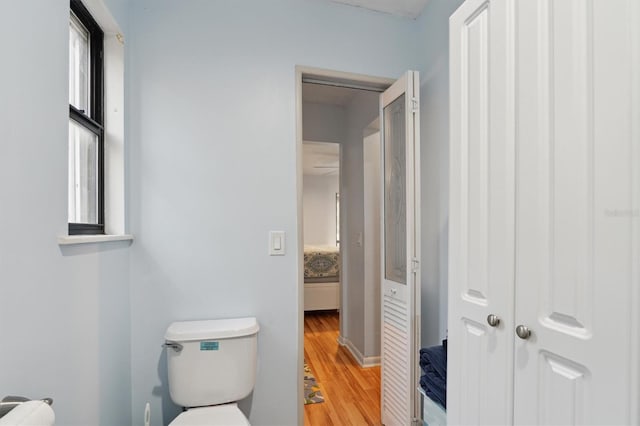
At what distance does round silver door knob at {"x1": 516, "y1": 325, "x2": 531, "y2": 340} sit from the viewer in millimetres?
753

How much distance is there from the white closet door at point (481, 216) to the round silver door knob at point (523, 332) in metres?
0.04

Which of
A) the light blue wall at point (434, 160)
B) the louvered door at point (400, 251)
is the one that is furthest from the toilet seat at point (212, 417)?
the light blue wall at point (434, 160)

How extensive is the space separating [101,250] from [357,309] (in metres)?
2.42

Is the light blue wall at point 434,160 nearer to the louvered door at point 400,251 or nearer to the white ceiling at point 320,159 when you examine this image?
the louvered door at point 400,251

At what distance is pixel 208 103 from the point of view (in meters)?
1.73

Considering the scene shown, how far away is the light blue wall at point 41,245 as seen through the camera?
78 cm

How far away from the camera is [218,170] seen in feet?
5.70

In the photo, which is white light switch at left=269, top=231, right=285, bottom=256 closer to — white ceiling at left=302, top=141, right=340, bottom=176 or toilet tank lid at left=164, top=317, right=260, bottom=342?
toilet tank lid at left=164, top=317, right=260, bottom=342

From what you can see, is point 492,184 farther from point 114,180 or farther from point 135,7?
point 135,7

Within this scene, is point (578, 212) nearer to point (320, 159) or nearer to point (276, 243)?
point (276, 243)

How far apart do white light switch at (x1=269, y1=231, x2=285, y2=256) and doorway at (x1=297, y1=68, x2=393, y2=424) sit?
0.54 meters

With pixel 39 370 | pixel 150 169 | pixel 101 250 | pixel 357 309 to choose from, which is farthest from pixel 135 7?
pixel 357 309

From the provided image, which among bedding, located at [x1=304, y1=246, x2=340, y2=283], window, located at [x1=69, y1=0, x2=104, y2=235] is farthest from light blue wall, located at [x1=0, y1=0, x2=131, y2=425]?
bedding, located at [x1=304, y1=246, x2=340, y2=283]

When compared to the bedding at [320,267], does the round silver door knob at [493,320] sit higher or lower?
higher
